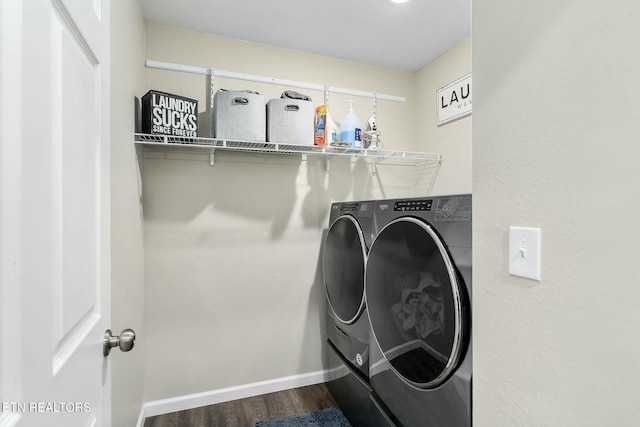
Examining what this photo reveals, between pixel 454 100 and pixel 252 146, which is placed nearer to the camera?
pixel 252 146

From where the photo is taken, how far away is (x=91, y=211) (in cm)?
71

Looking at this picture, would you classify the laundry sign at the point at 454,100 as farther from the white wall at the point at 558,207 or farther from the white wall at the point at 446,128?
the white wall at the point at 558,207

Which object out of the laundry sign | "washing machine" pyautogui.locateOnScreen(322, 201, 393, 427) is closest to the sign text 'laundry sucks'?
"washing machine" pyautogui.locateOnScreen(322, 201, 393, 427)

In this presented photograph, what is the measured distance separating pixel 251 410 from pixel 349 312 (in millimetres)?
934

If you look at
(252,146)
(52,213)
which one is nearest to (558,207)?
(52,213)

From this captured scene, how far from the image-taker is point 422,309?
3.82ft

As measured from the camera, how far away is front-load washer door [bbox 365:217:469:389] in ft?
3.33

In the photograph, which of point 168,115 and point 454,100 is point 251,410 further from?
point 454,100

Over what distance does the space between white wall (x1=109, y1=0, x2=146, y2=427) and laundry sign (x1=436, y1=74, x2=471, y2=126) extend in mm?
2010

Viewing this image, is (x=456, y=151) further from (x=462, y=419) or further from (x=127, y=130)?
(x=127, y=130)

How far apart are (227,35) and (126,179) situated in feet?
4.22

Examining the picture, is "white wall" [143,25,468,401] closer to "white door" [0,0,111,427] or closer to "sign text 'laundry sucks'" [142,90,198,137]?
"sign text 'laundry sucks'" [142,90,198,137]

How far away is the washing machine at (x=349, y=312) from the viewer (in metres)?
1.63

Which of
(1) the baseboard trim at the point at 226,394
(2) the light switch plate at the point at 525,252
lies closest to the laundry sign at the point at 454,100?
(2) the light switch plate at the point at 525,252
